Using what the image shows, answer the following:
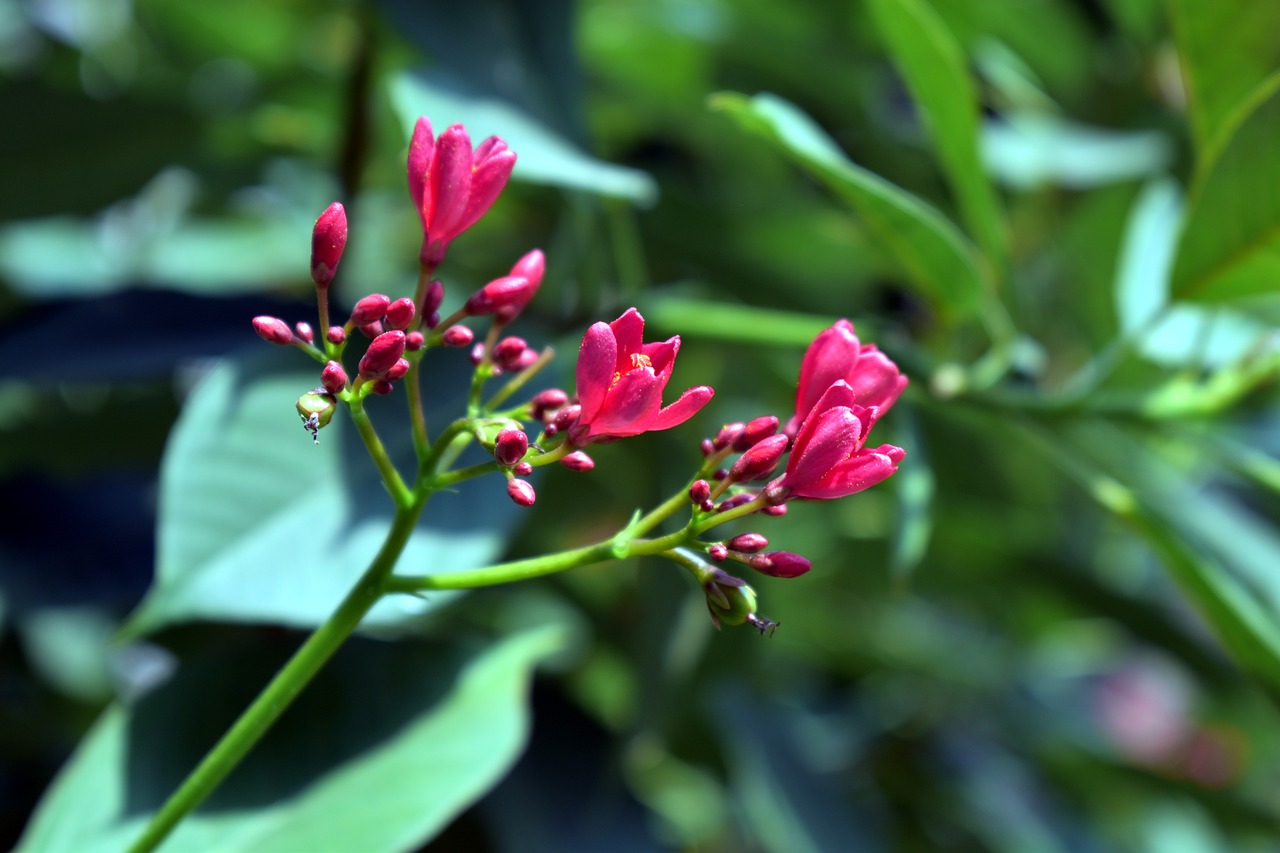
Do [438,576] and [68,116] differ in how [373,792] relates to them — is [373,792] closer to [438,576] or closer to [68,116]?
[438,576]

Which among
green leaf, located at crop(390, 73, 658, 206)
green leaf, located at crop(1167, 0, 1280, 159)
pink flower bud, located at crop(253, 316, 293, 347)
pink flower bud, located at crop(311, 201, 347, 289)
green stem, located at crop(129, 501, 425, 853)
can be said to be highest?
green leaf, located at crop(1167, 0, 1280, 159)

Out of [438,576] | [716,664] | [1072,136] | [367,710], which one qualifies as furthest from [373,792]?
[1072,136]

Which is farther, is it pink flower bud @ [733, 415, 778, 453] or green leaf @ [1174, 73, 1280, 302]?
green leaf @ [1174, 73, 1280, 302]

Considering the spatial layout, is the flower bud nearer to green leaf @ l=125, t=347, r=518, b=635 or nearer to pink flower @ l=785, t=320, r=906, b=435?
pink flower @ l=785, t=320, r=906, b=435

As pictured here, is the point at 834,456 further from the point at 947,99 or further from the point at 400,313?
the point at 947,99

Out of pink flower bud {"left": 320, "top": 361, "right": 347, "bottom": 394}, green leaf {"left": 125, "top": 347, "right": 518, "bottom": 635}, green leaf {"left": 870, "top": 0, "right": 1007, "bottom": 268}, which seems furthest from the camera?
green leaf {"left": 870, "top": 0, "right": 1007, "bottom": 268}

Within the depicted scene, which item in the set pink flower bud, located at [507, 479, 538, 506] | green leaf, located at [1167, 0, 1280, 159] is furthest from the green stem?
green leaf, located at [1167, 0, 1280, 159]
